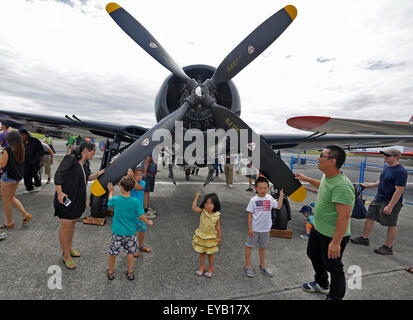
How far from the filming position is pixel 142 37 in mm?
4371

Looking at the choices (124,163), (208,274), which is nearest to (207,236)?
(208,274)

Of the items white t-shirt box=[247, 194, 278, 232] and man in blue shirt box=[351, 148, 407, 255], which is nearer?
white t-shirt box=[247, 194, 278, 232]

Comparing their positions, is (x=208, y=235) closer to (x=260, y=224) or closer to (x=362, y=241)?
(x=260, y=224)

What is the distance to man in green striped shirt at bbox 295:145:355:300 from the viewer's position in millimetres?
1922

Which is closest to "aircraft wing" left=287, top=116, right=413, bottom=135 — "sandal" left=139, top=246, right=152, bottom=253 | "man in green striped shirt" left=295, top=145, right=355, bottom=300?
"man in green striped shirt" left=295, top=145, right=355, bottom=300

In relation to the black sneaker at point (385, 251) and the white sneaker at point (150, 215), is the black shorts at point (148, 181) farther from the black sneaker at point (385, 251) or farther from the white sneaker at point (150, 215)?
the black sneaker at point (385, 251)

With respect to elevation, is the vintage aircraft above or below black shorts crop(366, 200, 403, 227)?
above

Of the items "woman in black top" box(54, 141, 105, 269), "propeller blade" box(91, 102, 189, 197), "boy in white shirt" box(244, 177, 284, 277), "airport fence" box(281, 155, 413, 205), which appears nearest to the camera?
"woman in black top" box(54, 141, 105, 269)

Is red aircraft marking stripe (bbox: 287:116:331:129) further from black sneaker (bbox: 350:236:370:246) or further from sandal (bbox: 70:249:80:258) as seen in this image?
sandal (bbox: 70:249:80:258)

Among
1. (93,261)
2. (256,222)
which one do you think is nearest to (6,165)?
(93,261)

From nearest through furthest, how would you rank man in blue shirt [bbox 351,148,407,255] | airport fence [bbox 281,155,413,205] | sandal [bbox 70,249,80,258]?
sandal [bbox 70,249,80,258] < man in blue shirt [bbox 351,148,407,255] < airport fence [bbox 281,155,413,205]

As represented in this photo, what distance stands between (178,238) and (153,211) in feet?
5.28

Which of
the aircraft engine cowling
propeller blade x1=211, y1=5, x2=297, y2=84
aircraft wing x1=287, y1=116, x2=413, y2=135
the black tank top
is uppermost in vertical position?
propeller blade x1=211, y1=5, x2=297, y2=84
